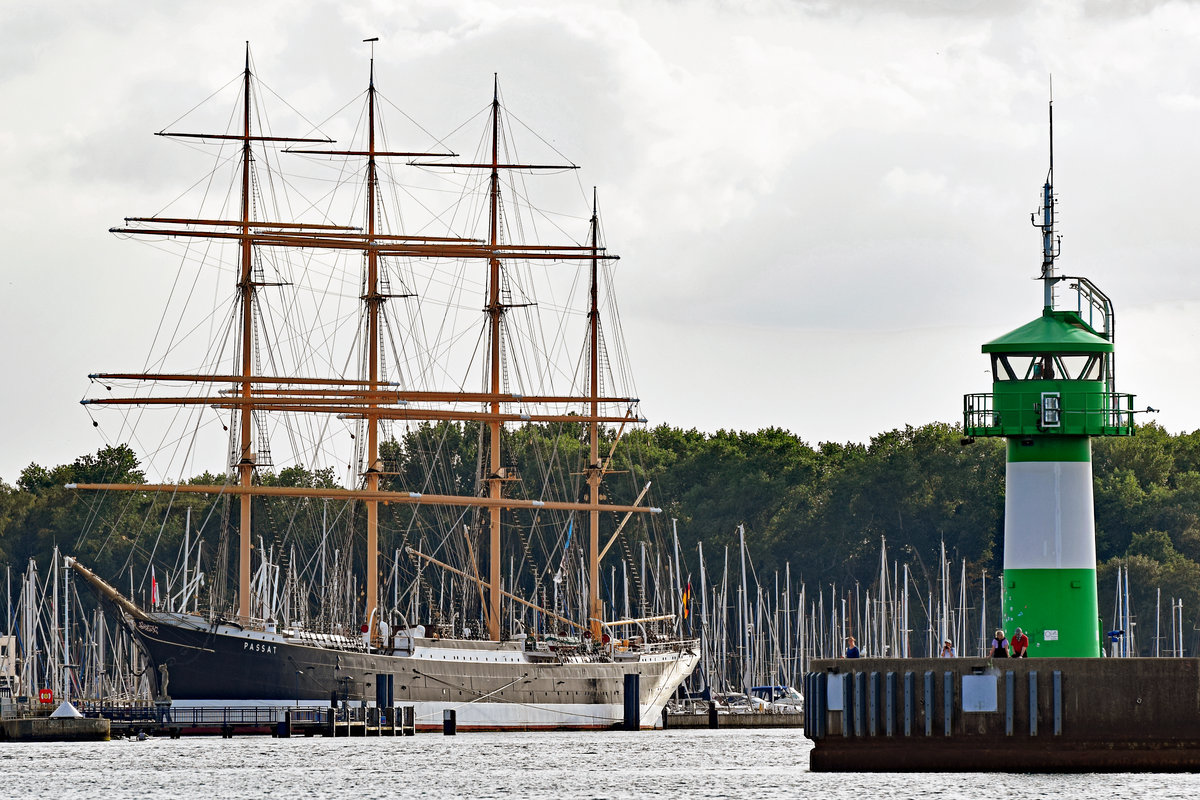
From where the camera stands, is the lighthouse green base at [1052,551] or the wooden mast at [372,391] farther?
the wooden mast at [372,391]

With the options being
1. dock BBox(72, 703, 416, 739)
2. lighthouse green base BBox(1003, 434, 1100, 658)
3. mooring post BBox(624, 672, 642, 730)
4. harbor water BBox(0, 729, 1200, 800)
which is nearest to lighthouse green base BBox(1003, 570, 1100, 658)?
lighthouse green base BBox(1003, 434, 1100, 658)

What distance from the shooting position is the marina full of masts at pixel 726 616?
387 feet

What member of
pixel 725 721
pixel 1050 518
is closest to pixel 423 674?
→ pixel 725 721

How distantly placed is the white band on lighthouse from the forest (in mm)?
80866

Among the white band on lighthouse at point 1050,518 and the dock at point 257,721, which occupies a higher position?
the white band on lighthouse at point 1050,518

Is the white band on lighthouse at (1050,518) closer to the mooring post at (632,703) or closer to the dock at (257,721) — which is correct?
the dock at (257,721)

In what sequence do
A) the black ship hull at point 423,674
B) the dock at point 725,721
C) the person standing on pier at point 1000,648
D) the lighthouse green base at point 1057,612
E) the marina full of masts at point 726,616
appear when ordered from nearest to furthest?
the person standing on pier at point 1000,648 → the lighthouse green base at point 1057,612 → the black ship hull at point 423,674 → the dock at point 725,721 → the marina full of masts at point 726,616

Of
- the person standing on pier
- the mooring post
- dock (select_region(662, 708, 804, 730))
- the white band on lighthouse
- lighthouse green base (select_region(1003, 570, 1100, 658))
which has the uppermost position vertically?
the white band on lighthouse

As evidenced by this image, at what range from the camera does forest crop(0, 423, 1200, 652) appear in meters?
138

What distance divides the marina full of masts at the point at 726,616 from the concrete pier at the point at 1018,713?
60114 millimetres

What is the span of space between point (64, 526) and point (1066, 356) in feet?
362

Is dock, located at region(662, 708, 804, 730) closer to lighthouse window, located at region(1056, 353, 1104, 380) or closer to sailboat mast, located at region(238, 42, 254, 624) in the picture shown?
sailboat mast, located at region(238, 42, 254, 624)

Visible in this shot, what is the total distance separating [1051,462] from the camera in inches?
2047

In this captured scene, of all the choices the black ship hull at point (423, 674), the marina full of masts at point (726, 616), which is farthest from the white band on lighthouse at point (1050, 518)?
the marina full of masts at point (726, 616)
